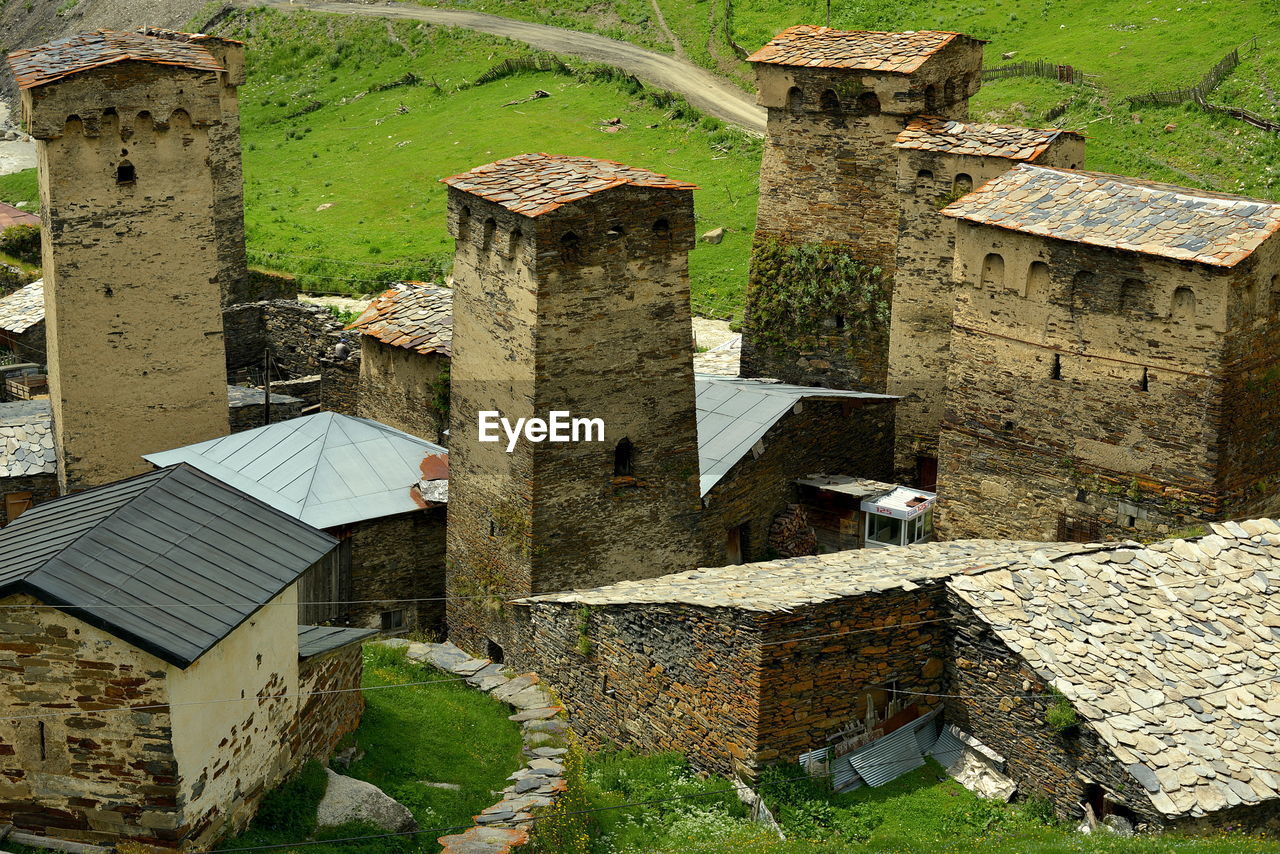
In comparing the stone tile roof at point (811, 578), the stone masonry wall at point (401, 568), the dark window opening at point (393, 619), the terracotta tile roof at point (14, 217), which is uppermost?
the terracotta tile roof at point (14, 217)

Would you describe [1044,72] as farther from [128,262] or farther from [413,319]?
[128,262]

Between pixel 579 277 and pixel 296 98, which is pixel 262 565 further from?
pixel 296 98

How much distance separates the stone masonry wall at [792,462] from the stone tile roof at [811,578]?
2.32 metres

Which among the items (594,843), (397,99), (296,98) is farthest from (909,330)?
(296,98)

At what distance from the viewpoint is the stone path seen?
1541cm

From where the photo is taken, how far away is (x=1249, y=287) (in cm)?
1997

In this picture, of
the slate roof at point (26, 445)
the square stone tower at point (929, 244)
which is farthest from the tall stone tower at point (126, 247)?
the square stone tower at point (929, 244)

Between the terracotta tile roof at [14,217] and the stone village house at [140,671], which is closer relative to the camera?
the stone village house at [140,671]

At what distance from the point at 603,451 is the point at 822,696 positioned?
16.7 feet

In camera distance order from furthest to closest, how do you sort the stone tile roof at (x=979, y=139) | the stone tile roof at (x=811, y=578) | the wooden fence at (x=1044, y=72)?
1. the wooden fence at (x=1044, y=72)
2. the stone tile roof at (x=979, y=139)
3. the stone tile roof at (x=811, y=578)

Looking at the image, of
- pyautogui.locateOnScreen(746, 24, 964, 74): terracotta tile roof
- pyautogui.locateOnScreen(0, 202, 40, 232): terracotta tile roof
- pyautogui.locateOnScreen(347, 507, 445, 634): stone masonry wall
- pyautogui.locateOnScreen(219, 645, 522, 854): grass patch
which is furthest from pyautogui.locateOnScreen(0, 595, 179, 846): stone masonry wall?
pyautogui.locateOnScreen(0, 202, 40, 232): terracotta tile roof

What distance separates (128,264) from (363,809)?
11604mm

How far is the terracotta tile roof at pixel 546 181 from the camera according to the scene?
812 inches
